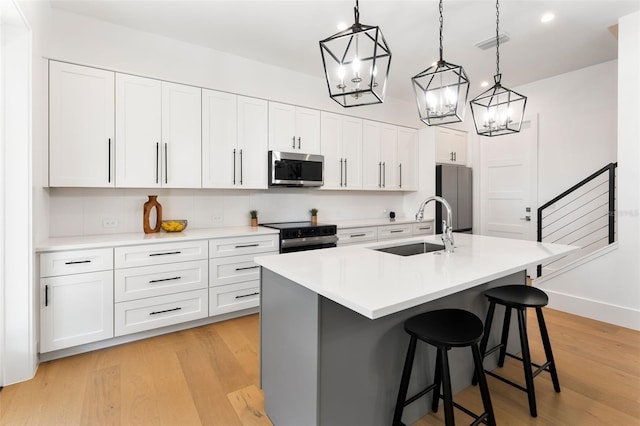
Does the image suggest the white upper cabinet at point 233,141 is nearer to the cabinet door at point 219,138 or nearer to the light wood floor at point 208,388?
the cabinet door at point 219,138

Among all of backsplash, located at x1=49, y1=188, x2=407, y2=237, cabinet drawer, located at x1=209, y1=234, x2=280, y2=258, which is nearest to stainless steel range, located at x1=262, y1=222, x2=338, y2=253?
cabinet drawer, located at x1=209, y1=234, x2=280, y2=258

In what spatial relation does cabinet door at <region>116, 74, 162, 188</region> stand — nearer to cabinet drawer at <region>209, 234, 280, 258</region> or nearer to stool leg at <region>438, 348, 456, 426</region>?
cabinet drawer at <region>209, 234, 280, 258</region>

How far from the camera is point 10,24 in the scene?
210 centimetres

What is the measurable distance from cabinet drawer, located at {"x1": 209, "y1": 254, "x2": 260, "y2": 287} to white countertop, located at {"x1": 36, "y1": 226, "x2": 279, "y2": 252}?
0.25 metres

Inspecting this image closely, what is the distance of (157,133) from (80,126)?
0.59 meters

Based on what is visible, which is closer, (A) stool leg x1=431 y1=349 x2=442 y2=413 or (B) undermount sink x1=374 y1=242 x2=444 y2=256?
(A) stool leg x1=431 y1=349 x2=442 y2=413

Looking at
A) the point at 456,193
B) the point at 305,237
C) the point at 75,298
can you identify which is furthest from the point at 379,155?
the point at 75,298

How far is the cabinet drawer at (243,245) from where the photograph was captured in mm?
3131

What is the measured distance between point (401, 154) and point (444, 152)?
0.70m

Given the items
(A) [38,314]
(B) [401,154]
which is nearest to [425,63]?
(B) [401,154]

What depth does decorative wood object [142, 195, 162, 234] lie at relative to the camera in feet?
10.4

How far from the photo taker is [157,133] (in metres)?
3.09

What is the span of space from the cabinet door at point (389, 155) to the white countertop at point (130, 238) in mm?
2156

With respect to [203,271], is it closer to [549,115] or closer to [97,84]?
[97,84]
